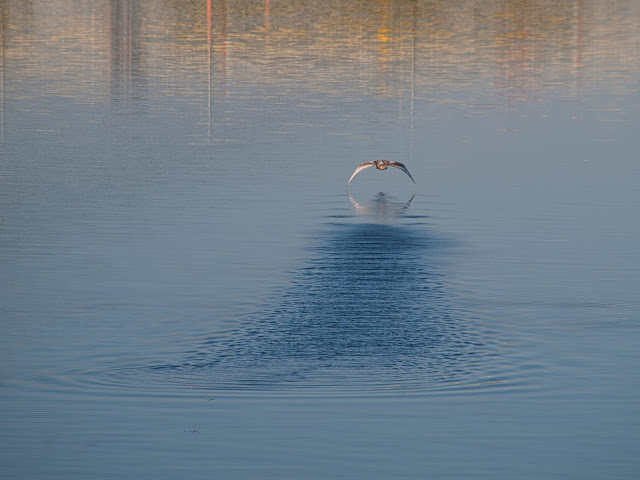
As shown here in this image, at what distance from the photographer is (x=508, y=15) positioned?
303ft

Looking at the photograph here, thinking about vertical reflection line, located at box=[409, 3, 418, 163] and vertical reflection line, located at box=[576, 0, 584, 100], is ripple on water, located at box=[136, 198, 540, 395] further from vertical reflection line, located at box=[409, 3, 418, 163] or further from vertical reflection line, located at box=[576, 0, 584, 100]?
vertical reflection line, located at box=[576, 0, 584, 100]

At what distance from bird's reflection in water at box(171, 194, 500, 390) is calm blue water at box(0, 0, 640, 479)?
6 centimetres

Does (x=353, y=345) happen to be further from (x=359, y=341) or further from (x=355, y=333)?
(x=355, y=333)

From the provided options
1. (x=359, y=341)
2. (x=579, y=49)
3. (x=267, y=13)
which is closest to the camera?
(x=359, y=341)

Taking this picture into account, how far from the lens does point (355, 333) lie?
19016 millimetres

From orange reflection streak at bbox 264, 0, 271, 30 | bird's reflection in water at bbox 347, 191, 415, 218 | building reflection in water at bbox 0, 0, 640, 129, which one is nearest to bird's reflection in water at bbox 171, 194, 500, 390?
bird's reflection in water at bbox 347, 191, 415, 218

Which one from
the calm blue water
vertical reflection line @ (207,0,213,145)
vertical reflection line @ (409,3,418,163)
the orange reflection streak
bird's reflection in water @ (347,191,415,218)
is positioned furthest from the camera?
the orange reflection streak

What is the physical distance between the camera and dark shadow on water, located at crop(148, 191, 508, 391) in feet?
56.1

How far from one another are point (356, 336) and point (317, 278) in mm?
3618

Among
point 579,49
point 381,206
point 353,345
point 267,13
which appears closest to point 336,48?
point 579,49

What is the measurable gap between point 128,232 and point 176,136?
473 inches

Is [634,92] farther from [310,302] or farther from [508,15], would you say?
[508,15]

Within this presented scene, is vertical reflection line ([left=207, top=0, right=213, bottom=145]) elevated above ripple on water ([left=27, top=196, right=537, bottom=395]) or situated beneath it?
elevated above

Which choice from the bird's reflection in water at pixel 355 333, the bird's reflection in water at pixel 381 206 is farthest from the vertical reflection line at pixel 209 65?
the bird's reflection in water at pixel 355 333
